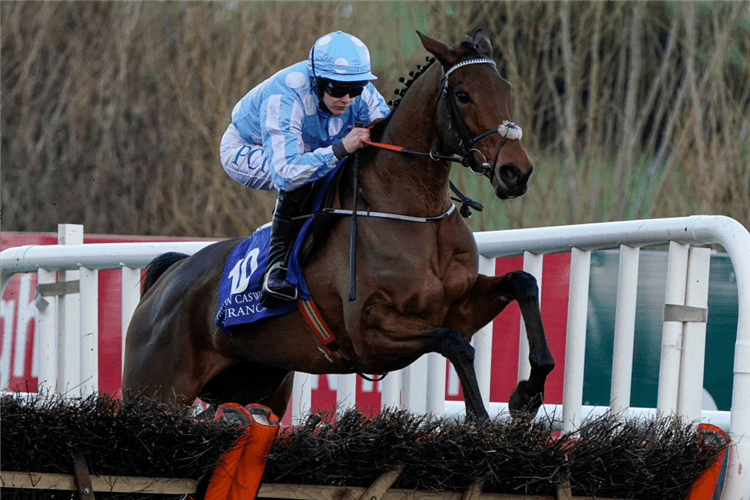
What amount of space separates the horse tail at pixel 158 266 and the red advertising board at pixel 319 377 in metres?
0.73

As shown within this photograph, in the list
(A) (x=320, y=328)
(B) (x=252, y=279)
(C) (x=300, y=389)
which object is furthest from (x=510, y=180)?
(C) (x=300, y=389)

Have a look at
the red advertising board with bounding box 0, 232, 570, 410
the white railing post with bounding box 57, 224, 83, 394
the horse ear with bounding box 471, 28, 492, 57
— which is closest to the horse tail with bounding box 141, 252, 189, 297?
the white railing post with bounding box 57, 224, 83, 394

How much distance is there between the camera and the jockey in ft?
12.0

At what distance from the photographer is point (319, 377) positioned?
561 centimetres

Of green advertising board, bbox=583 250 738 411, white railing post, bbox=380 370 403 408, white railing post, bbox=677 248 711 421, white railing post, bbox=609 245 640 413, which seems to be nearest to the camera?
white railing post, bbox=677 248 711 421

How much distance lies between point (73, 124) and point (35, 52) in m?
0.89

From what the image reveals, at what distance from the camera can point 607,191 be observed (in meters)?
8.46

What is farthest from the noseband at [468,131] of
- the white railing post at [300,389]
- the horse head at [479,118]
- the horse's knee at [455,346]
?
the white railing post at [300,389]

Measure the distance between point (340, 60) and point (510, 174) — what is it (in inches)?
34.2

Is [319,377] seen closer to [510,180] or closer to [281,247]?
[281,247]

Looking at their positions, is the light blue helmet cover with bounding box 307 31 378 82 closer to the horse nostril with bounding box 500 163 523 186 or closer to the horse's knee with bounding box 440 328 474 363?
the horse nostril with bounding box 500 163 523 186

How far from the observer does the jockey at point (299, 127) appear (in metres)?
3.67

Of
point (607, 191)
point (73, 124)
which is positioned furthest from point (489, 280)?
point (73, 124)

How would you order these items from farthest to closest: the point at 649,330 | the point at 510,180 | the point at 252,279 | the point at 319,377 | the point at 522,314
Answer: the point at 319,377 < the point at 649,330 < the point at 252,279 < the point at 522,314 < the point at 510,180
